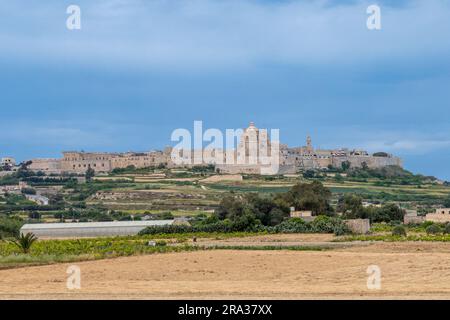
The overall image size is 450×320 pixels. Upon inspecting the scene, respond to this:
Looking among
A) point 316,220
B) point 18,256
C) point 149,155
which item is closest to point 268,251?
point 18,256

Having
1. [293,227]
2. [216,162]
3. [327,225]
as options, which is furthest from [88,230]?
[216,162]

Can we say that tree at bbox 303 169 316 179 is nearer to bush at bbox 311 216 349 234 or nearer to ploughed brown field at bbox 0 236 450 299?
bush at bbox 311 216 349 234

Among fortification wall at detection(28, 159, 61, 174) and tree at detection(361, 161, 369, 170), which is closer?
tree at detection(361, 161, 369, 170)

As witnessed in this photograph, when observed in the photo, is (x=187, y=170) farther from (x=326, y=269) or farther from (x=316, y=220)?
(x=326, y=269)

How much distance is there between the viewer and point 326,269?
2750 centimetres

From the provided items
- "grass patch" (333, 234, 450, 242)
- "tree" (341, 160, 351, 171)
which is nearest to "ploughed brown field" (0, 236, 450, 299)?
"grass patch" (333, 234, 450, 242)

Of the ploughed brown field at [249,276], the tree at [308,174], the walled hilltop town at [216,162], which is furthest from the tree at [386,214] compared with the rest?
the walled hilltop town at [216,162]

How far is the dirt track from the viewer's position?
21250 millimetres

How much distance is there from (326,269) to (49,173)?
127 metres

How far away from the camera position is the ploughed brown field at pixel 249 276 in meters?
21.2

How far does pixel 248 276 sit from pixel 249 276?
42mm

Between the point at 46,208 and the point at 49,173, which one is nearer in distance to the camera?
the point at 46,208

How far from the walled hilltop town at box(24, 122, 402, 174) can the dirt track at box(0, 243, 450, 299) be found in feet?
325

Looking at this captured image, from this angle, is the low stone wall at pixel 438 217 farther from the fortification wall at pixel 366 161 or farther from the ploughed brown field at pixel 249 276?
the fortification wall at pixel 366 161
